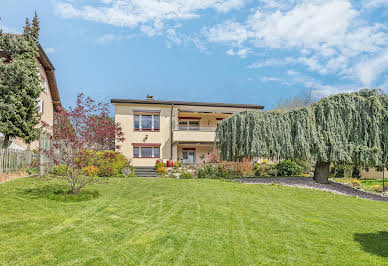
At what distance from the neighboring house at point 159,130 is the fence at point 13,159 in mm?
11006

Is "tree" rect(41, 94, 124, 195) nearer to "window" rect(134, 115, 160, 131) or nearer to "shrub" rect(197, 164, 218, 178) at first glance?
"shrub" rect(197, 164, 218, 178)

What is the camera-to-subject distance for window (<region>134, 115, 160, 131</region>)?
90.5 ft

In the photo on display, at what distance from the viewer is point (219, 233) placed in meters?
5.87

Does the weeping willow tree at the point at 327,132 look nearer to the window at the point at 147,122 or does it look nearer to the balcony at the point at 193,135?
the balcony at the point at 193,135

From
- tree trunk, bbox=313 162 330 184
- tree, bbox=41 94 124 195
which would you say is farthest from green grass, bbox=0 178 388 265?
tree trunk, bbox=313 162 330 184

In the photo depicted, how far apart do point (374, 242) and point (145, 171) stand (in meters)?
20.7

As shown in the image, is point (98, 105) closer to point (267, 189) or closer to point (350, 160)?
point (267, 189)

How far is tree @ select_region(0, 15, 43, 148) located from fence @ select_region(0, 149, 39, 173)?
1.85 meters

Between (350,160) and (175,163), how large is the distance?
14707 millimetres

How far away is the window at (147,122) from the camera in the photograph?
27.6m

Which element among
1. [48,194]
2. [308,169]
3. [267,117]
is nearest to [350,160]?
[267,117]

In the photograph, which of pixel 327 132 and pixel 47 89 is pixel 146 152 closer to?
pixel 47 89

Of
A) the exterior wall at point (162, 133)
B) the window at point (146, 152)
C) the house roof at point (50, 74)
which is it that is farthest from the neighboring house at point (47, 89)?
the window at point (146, 152)

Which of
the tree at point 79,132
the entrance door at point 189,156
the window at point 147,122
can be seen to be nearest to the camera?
the tree at point 79,132
